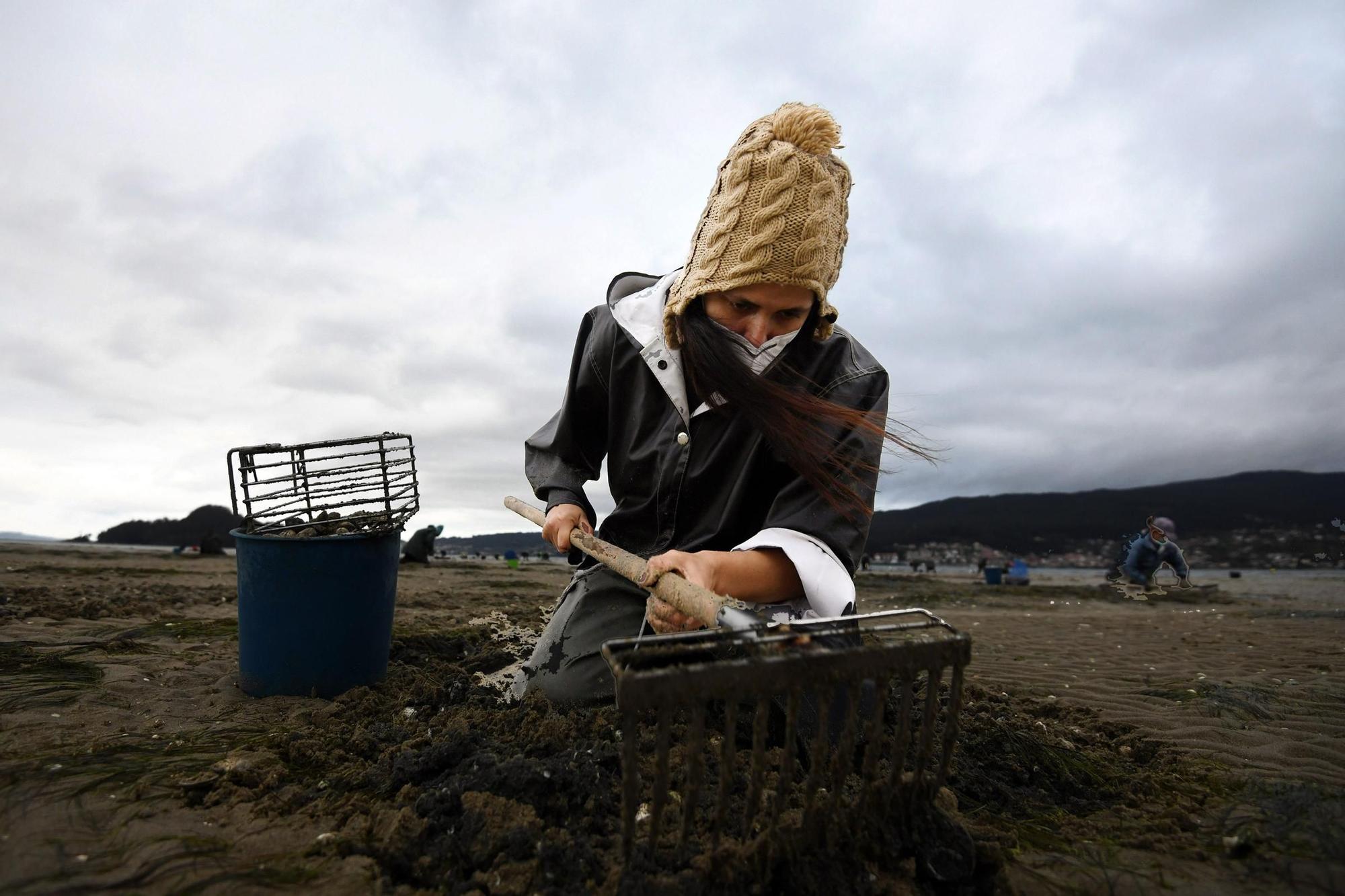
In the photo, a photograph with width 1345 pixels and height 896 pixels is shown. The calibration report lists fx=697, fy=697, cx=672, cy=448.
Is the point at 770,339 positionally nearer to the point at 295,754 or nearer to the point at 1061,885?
the point at 1061,885

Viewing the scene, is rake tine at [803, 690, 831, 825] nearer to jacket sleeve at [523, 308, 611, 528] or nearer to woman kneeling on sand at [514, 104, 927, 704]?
woman kneeling on sand at [514, 104, 927, 704]

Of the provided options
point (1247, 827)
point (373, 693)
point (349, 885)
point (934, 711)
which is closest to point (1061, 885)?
point (934, 711)

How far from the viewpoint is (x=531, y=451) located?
3484 mm

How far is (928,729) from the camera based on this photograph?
69.7 inches

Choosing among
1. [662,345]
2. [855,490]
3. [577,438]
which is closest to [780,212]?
[662,345]

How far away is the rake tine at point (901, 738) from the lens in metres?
1.72

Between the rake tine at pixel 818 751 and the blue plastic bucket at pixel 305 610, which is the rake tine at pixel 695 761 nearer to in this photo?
the rake tine at pixel 818 751

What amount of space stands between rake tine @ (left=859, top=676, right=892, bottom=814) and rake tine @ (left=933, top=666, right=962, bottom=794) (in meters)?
0.18

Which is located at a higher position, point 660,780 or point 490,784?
point 660,780

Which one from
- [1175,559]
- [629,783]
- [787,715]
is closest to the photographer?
[629,783]

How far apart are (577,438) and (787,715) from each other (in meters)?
2.10

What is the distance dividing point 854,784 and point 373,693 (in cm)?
198

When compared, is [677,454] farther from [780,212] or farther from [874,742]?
[874,742]

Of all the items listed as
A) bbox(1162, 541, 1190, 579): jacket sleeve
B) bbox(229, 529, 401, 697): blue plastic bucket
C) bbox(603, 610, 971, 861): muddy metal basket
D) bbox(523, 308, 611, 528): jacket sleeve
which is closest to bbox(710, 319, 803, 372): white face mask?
bbox(523, 308, 611, 528): jacket sleeve
